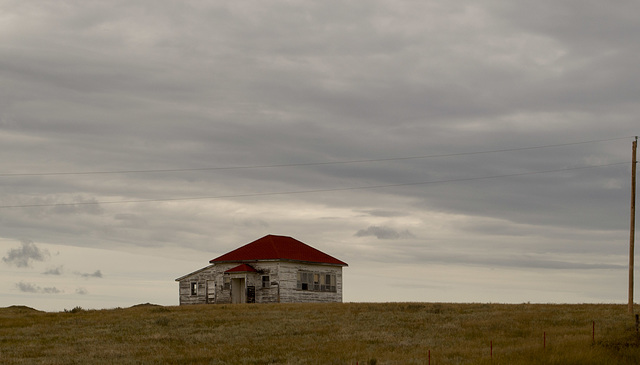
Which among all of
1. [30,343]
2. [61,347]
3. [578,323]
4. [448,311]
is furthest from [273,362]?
[448,311]

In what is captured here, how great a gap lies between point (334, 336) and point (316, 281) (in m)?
33.2

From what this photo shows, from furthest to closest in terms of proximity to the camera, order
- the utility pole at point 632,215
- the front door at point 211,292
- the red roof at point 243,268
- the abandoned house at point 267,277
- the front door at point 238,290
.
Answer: the front door at point 211,292, the front door at point 238,290, the abandoned house at point 267,277, the red roof at point 243,268, the utility pole at point 632,215

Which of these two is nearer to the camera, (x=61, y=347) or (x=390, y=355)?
(x=390, y=355)

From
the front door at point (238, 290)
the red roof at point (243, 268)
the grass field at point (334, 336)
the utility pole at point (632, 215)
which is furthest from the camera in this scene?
the front door at point (238, 290)

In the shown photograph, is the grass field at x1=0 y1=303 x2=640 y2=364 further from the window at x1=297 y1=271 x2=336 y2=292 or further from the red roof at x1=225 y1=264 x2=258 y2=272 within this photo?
the window at x1=297 y1=271 x2=336 y2=292

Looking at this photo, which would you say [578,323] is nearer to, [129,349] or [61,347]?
[129,349]

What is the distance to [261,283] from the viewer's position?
6525 cm

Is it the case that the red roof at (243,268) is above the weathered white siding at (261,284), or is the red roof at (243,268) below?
above

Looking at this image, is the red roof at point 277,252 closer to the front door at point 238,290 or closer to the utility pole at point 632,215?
the front door at point 238,290

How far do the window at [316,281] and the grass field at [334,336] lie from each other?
1569 centimetres

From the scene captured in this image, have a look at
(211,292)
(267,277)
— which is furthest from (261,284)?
(211,292)

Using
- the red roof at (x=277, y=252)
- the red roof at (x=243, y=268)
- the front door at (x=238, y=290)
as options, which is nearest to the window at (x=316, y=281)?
the red roof at (x=277, y=252)

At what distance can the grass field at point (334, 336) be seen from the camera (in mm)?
27391

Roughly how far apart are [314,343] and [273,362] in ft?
15.7
